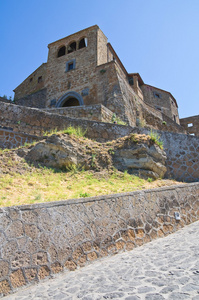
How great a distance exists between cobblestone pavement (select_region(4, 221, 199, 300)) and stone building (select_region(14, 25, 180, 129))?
10942mm

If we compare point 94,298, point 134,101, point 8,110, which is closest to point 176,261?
point 94,298

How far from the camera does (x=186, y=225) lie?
18.8 ft

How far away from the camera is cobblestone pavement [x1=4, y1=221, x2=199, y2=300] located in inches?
88.4

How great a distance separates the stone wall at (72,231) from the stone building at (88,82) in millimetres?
9560

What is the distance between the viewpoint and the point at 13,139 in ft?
25.9

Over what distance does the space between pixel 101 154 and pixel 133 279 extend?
17.6 feet

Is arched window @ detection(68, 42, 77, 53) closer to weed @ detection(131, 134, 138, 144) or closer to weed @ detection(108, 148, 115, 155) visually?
weed @ detection(131, 134, 138, 144)

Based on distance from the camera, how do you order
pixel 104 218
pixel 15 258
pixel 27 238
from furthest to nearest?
pixel 104 218 → pixel 27 238 → pixel 15 258

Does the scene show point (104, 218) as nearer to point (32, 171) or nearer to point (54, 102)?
point (32, 171)

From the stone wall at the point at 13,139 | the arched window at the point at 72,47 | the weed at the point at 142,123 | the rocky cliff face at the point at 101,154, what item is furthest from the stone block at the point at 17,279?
the arched window at the point at 72,47

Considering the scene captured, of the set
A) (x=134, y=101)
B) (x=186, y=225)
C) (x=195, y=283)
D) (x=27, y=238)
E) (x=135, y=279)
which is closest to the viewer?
(x=195, y=283)

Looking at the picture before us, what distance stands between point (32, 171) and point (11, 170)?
600 mm

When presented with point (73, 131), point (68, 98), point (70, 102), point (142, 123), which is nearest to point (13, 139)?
point (73, 131)

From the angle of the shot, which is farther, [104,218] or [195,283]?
[104,218]
